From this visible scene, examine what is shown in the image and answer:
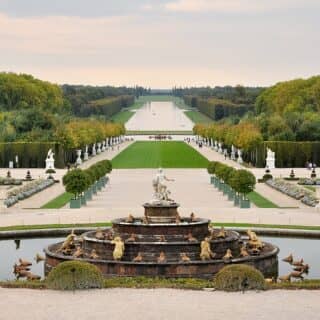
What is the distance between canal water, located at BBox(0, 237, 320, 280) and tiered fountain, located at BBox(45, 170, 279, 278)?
2.18 ft

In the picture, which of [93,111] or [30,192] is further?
[93,111]

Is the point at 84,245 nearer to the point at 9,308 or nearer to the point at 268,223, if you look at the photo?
the point at 9,308

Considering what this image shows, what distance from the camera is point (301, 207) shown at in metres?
44.4

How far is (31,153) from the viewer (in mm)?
78938

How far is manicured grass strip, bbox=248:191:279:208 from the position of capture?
149 ft

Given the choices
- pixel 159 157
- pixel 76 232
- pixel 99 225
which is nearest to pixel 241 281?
pixel 76 232

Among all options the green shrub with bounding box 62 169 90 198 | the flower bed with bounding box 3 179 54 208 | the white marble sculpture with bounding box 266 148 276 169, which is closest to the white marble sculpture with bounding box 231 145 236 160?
the white marble sculpture with bounding box 266 148 276 169

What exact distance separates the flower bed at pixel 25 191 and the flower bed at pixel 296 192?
11.7m

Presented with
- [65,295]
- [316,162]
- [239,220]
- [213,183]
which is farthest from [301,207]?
[316,162]

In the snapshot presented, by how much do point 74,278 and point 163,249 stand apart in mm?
4833

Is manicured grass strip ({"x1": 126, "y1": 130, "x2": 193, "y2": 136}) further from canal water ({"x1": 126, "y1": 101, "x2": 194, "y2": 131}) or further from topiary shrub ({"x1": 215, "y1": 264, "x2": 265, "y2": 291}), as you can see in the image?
topiary shrub ({"x1": 215, "y1": 264, "x2": 265, "y2": 291})

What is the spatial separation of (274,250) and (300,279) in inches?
111

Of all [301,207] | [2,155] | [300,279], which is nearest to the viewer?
[300,279]

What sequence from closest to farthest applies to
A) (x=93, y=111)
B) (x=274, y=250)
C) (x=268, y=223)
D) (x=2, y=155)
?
(x=274, y=250) → (x=268, y=223) → (x=2, y=155) → (x=93, y=111)
